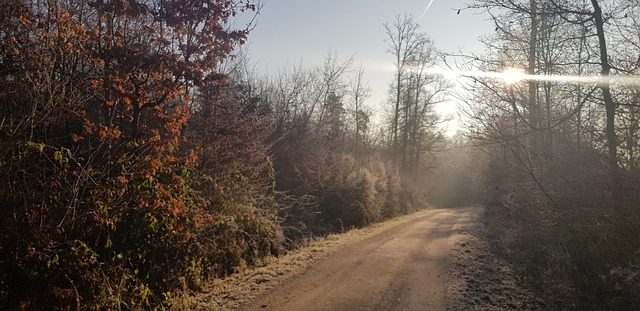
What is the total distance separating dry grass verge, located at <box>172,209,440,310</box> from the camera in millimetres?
6824

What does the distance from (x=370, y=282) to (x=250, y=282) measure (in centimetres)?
248

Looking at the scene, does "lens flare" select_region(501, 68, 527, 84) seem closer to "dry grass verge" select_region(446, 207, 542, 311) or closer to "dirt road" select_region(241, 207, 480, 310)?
"dry grass verge" select_region(446, 207, 542, 311)

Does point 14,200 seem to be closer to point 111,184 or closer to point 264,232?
point 111,184

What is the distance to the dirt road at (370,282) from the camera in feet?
22.0

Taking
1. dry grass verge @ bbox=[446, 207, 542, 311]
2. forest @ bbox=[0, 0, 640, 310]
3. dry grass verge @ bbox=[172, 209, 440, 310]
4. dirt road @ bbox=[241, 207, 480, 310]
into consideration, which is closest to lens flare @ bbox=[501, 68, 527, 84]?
forest @ bbox=[0, 0, 640, 310]

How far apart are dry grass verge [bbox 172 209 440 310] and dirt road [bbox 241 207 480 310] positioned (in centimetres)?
29

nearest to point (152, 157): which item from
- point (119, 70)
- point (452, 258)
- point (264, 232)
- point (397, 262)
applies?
point (119, 70)

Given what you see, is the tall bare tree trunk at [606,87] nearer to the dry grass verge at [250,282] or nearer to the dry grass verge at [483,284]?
the dry grass verge at [483,284]

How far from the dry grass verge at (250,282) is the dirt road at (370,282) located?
287 mm

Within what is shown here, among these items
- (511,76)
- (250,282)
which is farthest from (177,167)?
(511,76)

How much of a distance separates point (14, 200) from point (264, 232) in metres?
6.03

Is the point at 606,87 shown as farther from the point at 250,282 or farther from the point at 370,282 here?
the point at 250,282

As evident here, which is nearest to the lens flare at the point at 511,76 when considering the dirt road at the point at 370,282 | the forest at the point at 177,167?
the forest at the point at 177,167

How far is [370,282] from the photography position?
25.7ft
